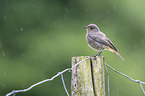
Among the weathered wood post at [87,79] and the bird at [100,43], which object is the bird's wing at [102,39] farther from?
the weathered wood post at [87,79]

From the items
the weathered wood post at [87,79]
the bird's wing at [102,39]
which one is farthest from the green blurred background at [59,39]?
the weathered wood post at [87,79]

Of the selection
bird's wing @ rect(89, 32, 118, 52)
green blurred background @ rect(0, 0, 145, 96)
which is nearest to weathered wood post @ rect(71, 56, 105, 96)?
bird's wing @ rect(89, 32, 118, 52)

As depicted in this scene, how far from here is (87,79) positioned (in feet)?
13.0

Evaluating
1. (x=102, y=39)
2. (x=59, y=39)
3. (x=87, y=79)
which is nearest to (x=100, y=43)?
(x=102, y=39)

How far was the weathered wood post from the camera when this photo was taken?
3.92 meters

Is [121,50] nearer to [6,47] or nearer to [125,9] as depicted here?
[125,9]

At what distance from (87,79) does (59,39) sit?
8949mm

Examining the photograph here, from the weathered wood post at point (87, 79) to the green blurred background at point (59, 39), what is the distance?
8128mm

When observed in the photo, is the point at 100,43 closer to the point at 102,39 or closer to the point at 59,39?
the point at 102,39

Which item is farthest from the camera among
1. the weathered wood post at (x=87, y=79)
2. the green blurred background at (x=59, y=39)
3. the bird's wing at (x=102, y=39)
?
the green blurred background at (x=59, y=39)

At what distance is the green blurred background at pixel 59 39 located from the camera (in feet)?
40.7

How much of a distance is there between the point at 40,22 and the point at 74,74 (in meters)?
9.60

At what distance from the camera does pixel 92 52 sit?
12250mm

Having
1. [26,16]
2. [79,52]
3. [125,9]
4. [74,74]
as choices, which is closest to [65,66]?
[79,52]
